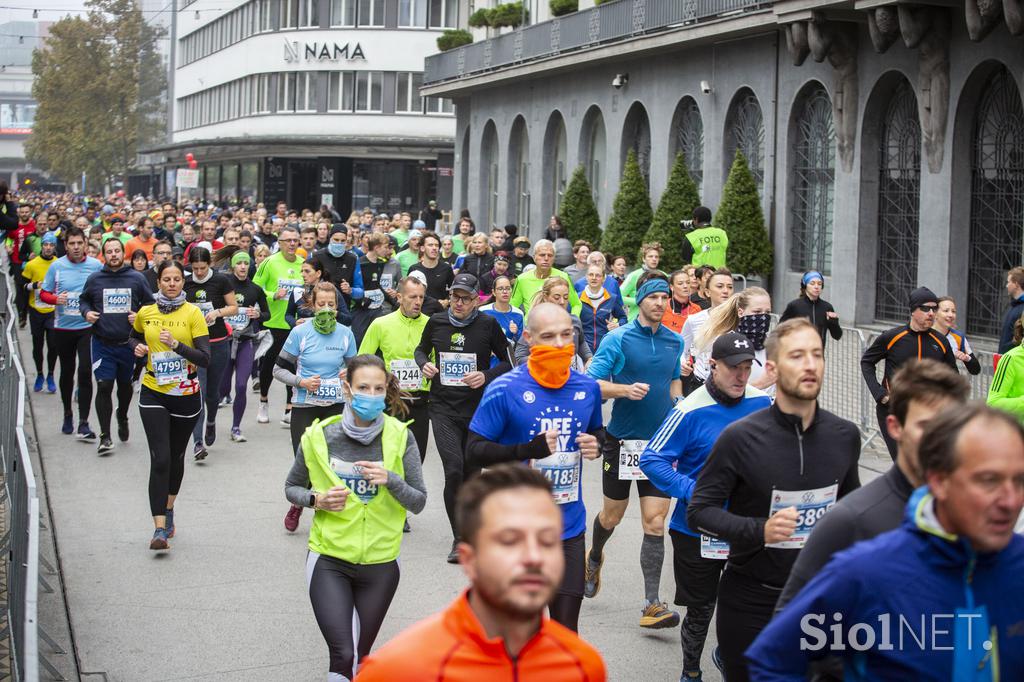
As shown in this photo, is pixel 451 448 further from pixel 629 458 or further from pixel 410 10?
pixel 410 10

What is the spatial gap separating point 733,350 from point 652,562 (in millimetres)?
2160

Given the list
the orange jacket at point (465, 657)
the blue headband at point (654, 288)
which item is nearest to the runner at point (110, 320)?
the blue headband at point (654, 288)

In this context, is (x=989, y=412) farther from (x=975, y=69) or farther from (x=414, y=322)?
(x=975, y=69)

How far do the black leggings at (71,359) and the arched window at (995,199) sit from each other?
12.5 metres

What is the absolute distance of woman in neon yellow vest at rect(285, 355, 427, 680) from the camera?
648 centimetres

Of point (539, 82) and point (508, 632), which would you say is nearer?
point (508, 632)

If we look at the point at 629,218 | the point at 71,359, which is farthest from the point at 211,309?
the point at 629,218

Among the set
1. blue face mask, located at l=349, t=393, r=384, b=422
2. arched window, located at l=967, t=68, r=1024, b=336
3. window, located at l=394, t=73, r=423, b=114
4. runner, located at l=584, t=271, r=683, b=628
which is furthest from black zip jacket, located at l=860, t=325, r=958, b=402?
window, located at l=394, t=73, r=423, b=114

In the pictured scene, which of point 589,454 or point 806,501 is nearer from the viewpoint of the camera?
point 806,501

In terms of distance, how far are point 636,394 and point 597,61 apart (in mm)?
26253

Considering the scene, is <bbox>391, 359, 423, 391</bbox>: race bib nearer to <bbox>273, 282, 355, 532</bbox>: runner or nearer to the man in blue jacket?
<bbox>273, 282, 355, 532</bbox>: runner

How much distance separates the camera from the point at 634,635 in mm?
8359

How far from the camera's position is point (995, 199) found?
21.3 meters

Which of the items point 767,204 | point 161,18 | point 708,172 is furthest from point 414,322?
point 161,18
